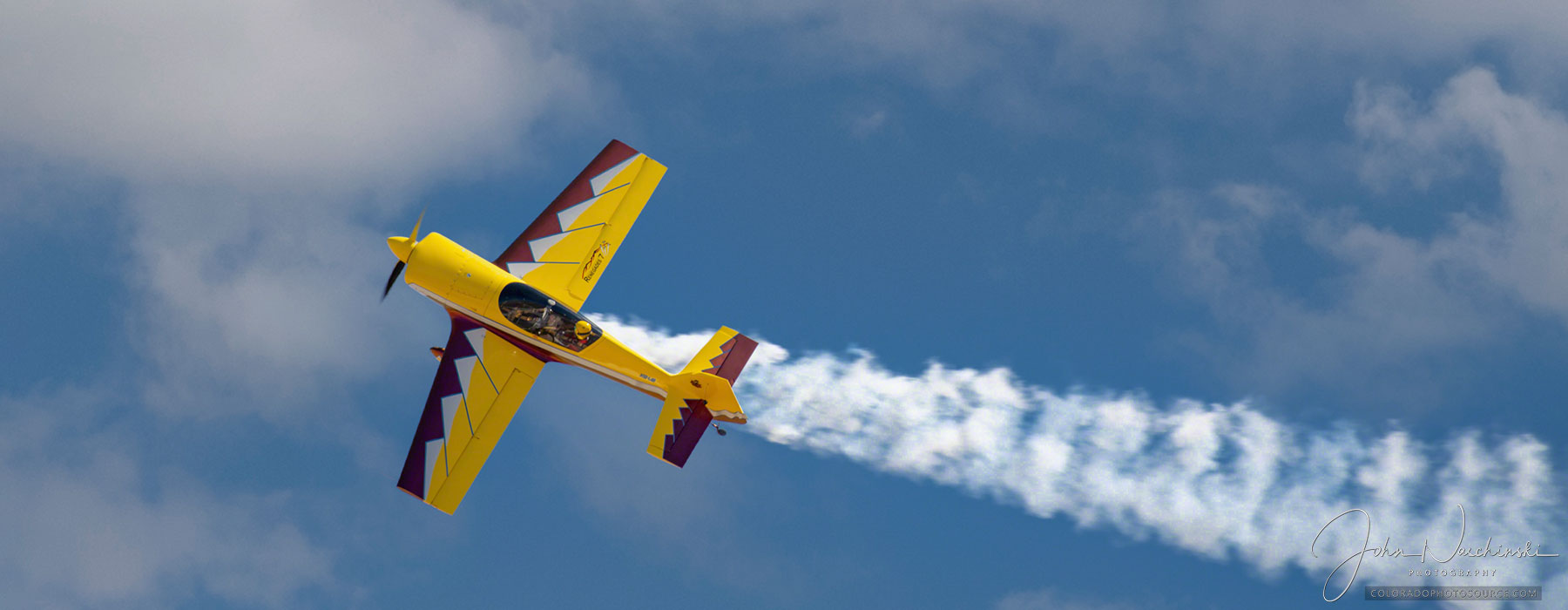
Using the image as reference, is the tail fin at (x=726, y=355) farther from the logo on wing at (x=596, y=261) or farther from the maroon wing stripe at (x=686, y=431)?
the logo on wing at (x=596, y=261)

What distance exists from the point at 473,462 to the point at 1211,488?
1560 cm

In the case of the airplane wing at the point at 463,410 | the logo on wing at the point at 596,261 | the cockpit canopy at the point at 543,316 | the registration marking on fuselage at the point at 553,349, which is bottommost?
the airplane wing at the point at 463,410

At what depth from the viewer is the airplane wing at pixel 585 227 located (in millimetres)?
26328

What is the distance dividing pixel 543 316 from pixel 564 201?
3100mm

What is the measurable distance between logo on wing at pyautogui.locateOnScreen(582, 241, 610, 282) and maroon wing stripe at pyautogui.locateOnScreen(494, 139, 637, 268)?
981mm

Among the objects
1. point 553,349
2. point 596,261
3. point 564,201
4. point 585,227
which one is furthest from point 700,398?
point 564,201

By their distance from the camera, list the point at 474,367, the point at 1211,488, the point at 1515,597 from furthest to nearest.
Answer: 1. the point at 474,367
2. the point at 1211,488
3. the point at 1515,597

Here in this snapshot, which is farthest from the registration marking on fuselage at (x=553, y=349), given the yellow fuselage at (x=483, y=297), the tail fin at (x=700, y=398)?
the tail fin at (x=700, y=398)

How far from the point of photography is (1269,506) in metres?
23.8

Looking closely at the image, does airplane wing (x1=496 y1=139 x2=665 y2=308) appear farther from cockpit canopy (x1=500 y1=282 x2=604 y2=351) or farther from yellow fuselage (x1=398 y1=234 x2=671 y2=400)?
yellow fuselage (x1=398 y1=234 x2=671 y2=400)

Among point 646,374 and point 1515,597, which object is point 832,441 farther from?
point 1515,597

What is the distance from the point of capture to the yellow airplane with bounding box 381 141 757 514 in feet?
81.4

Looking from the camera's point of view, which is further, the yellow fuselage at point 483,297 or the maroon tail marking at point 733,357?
the yellow fuselage at point 483,297

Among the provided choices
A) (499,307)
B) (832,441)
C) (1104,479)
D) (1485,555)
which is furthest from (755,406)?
(1485,555)
